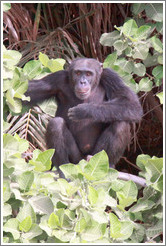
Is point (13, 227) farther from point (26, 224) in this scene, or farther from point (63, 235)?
point (63, 235)

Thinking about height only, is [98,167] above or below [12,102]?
below

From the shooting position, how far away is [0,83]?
318cm

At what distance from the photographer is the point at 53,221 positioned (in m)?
2.82

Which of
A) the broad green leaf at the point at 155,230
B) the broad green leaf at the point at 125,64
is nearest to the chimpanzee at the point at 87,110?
the broad green leaf at the point at 125,64

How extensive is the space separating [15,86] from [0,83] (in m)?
0.36

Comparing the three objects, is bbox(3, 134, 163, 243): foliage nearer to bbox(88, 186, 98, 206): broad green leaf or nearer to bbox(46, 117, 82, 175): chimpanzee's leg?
bbox(88, 186, 98, 206): broad green leaf

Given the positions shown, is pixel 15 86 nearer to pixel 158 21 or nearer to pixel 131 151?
pixel 158 21

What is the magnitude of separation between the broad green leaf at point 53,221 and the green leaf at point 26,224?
124 millimetres

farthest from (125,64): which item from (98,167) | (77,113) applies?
(98,167)

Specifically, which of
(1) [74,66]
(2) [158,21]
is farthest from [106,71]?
(2) [158,21]

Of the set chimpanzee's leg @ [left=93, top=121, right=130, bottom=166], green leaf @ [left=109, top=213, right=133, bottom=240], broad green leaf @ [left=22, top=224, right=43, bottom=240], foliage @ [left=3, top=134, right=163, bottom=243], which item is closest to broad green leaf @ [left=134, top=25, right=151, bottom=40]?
chimpanzee's leg @ [left=93, top=121, right=130, bottom=166]

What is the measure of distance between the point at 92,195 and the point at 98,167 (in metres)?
0.20

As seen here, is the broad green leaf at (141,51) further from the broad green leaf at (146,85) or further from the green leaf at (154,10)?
the green leaf at (154,10)

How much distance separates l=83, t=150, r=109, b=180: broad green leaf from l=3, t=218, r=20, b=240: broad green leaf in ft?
1.74
